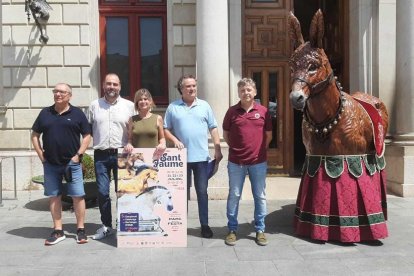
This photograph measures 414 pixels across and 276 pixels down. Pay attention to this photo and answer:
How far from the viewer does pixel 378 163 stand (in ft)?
19.0

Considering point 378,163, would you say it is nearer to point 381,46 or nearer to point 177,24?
point 381,46

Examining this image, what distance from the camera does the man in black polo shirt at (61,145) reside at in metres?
5.55

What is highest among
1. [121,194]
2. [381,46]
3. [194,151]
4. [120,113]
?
[381,46]

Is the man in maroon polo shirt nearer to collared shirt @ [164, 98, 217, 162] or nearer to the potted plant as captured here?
collared shirt @ [164, 98, 217, 162]

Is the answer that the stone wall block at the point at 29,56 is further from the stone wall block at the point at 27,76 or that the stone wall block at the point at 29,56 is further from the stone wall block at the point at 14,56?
the stone wall block at the point at 27,76

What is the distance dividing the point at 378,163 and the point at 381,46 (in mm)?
4396

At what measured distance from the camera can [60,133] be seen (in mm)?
5531

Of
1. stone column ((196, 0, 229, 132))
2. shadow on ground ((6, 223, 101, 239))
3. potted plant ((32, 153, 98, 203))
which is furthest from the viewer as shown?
stone column ((196, 0, 229, 132))

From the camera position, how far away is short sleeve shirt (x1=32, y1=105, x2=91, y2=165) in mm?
5539

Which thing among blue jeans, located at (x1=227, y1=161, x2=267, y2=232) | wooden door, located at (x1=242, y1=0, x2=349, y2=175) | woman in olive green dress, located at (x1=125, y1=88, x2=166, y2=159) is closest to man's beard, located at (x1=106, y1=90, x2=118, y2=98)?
woman in olive green dress, located at (x1=125, y1=88, x2=166, y2=159)

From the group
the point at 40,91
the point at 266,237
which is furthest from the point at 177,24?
the point at 266,237

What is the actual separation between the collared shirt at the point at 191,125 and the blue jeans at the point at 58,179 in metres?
1.23

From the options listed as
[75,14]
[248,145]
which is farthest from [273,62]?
[248,145]

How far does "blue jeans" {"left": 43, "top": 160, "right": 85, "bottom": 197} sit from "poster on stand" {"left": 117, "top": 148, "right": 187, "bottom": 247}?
2.09ft
